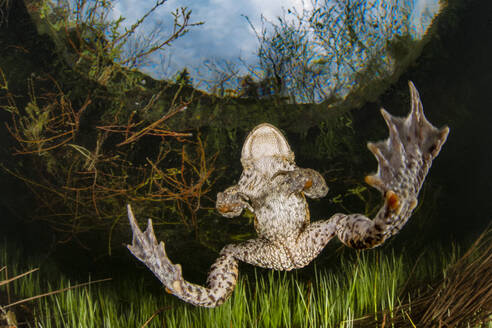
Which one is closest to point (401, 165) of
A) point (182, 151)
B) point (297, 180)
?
point (297, 180)

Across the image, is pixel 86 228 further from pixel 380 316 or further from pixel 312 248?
pixel 380 316

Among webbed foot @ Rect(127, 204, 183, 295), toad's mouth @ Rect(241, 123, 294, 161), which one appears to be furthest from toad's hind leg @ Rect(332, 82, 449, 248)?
webbed foot @ Rect(127, 204, 183, 295)

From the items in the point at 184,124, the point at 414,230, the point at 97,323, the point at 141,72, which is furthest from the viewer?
the point at 414,230

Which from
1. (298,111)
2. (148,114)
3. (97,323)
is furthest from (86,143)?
(298,111)

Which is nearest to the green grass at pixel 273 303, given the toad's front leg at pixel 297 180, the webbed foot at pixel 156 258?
the webbed foot at pixel 156 258

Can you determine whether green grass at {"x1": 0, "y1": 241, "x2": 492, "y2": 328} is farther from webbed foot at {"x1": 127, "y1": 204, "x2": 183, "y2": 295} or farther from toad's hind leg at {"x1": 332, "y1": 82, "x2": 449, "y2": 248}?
toad's hind leg at {"x1": 332, "y1": 82, "x2": 449, "y2": 248}

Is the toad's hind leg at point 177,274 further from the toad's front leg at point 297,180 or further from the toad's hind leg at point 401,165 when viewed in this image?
the toad's hind leg at point 401,165
